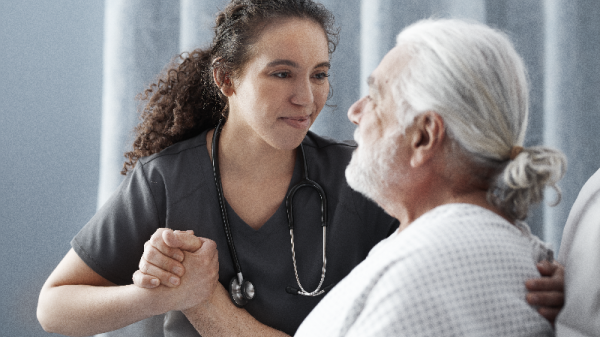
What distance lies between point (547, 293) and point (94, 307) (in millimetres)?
848

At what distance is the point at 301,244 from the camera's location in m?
1.14

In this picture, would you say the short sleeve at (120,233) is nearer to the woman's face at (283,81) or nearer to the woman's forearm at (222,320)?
the woman's forearm at (222,320)

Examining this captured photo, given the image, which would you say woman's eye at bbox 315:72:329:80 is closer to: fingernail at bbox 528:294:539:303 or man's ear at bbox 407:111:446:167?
man's ear at bbox 407:111:446:167

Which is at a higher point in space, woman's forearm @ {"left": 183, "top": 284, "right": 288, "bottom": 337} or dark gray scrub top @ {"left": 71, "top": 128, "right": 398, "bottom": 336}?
dark gray scrub top @ {"left": 71, "top": 128, "right": 398, "bottom": 336}

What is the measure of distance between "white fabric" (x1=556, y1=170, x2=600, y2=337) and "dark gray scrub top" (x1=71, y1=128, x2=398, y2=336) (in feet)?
1.57

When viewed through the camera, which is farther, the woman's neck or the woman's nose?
the woman's neck

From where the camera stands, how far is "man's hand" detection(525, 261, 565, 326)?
660 mm

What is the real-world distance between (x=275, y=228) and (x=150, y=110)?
19.0 inches

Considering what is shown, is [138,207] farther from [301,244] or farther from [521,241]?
[521,241]

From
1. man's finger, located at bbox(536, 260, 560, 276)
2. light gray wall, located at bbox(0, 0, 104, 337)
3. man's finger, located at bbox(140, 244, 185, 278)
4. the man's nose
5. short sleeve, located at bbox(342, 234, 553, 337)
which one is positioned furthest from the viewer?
light gray wall, located at bbox(0, 0, 104, 337)

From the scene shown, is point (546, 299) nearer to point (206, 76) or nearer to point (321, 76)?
point (321, 76)

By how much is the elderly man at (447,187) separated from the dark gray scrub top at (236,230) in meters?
0.33

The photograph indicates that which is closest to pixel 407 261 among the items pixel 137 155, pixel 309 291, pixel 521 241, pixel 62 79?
pixel 521 241

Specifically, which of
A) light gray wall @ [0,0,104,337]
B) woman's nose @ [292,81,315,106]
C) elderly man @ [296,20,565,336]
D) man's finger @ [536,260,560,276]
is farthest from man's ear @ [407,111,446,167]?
light gray wall @ [0,0,104,337]
